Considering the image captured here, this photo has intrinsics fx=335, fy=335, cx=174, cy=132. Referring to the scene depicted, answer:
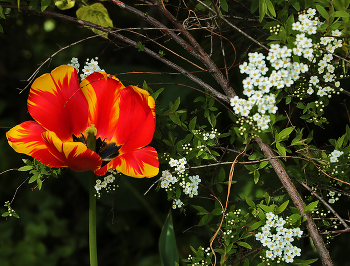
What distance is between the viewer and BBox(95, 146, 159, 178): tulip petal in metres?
0.55

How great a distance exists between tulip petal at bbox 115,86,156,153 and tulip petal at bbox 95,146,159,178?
0.06 feet

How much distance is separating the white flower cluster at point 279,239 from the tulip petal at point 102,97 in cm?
33

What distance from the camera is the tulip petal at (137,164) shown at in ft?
1.79

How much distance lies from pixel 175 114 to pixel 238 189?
12.6 inches

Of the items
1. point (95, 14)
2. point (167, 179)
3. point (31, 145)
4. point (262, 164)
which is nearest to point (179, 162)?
point (167, 179)

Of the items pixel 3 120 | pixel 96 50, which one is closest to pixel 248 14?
pixel 96 50

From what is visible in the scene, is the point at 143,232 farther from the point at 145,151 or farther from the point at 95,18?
the point at 95,18

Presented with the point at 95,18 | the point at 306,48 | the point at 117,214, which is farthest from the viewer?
the point at 117,214

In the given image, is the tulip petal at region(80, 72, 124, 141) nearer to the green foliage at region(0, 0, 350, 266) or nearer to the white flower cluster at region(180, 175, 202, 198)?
the green foliage at region(0, 0, 350, 266)

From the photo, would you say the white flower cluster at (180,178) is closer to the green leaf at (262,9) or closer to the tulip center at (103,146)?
the tulip center at (103,146)

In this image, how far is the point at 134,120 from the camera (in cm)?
60

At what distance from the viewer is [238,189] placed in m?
0.85

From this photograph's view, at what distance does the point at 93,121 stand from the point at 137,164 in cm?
14

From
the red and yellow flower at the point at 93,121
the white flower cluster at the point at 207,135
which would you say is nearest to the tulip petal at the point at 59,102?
the red and yellow flower at the point at 93,121
